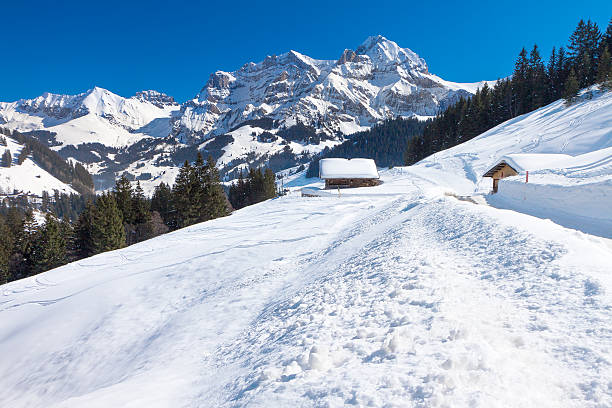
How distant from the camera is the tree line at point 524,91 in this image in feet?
192

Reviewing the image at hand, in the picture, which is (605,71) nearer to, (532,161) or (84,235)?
(532,161)

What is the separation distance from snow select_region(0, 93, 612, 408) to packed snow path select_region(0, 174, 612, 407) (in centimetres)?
3

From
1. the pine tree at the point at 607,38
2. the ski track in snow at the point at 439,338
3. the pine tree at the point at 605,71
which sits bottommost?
the ski track in snow at the point at 439,338

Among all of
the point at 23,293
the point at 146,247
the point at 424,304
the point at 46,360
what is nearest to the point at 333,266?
the point at 424,304

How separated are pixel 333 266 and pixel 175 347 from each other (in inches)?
217

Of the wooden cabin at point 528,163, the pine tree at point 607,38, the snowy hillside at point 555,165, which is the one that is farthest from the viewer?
the pine tree at point 607,38

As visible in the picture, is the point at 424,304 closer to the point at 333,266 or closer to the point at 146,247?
the point at 333,266

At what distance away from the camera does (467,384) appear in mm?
3236

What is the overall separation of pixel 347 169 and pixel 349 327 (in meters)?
52.1

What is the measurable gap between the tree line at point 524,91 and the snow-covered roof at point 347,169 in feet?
96.1

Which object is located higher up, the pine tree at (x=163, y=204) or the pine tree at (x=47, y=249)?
the pine tree at (x=163, y=204)

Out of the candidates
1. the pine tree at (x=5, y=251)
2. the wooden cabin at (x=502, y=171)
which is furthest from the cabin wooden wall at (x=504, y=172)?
the pine tree at (x=5, y=251)

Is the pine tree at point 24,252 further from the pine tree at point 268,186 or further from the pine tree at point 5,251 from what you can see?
the pine tree at point 268,186

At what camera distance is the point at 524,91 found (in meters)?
64.4
